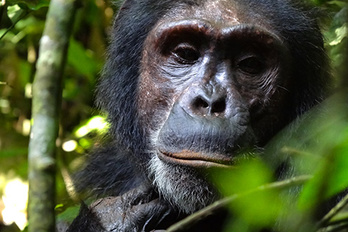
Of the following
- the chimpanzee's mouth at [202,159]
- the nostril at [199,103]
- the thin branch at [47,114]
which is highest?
the thin branch at [47,114]

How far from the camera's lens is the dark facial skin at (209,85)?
284 cm

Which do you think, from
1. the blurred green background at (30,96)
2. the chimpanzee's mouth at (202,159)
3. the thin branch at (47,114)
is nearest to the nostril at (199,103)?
the chimpanzee's mouth at (202,159)

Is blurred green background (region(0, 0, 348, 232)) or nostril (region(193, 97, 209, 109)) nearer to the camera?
nostril (region(193, 97, 209, 109))

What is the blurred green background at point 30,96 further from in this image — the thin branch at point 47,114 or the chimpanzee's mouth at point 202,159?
the thin branch at point 47,114

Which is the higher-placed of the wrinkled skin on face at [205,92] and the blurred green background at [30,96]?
the wrinkled skin on face at [205,92]

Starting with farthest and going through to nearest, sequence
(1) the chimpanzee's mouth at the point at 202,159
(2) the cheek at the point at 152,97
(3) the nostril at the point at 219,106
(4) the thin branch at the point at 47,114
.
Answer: (2) the cheek at the point at 152,97 → (3) the nostril at the point at 219,106 → (1) the chimpanzee's mouth at the point at 202,159 → (4) the thin branch at the point at 47,114

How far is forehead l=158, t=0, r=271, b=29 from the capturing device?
3.35 meters

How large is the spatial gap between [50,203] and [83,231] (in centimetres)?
160

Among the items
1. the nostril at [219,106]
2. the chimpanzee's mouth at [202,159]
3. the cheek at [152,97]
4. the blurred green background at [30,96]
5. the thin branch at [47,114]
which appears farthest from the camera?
the blurred green background at [30,96]

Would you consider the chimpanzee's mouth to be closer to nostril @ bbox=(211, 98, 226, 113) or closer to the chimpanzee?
the chimpanzee

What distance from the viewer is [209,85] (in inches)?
120

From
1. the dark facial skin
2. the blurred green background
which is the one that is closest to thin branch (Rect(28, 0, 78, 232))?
the dark facial skin

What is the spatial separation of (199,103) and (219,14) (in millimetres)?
702

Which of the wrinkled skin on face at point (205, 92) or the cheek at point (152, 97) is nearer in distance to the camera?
the wrinkled skin on face at point (205, 92)
